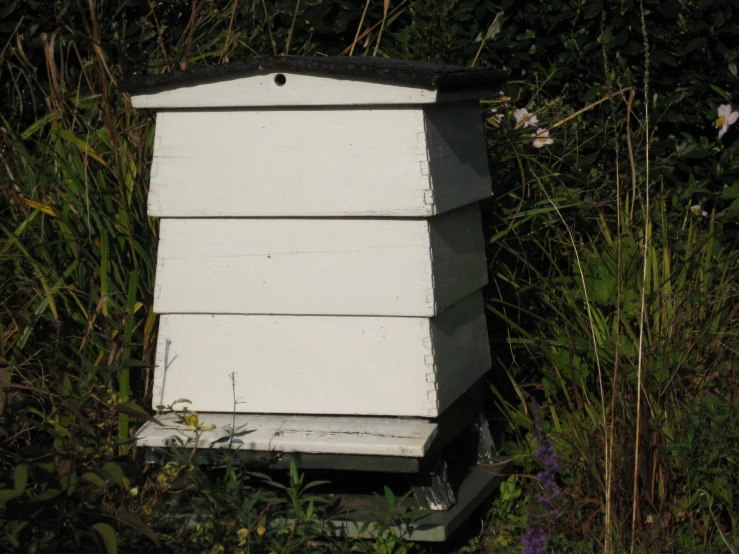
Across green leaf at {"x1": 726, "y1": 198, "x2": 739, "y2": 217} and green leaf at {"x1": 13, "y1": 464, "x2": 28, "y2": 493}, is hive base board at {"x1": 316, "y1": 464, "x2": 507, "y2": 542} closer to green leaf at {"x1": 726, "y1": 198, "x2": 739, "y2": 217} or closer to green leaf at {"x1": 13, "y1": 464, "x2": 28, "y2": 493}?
green leaf at {"x1": 13, "y1": 464, "x2": 28, "y2": 493}

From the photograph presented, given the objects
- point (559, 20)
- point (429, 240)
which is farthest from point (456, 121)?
point (559, 20)

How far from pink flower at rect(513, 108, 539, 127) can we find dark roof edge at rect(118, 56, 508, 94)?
0.95 metres

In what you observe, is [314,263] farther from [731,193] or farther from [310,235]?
[731,193]

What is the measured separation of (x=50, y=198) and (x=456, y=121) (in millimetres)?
1453

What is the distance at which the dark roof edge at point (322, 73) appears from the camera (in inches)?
94.3

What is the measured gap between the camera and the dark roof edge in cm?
239

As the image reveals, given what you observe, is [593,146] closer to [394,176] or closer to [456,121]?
[456,121]

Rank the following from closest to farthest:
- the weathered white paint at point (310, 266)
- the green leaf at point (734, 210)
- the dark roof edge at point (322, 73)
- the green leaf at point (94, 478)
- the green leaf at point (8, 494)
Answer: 1. the green leaf at point (8, 494)
2. the green leaf at point (94, 478)
3. the dark roof edge at point (322, 73)
4. the weathered white paint at point (310, 266)
5. the green leaf at point (734, 210)

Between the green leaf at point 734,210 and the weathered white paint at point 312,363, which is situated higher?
the green leaf at point 734,210

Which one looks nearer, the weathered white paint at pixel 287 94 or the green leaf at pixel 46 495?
the green leaf at pixel 46 495

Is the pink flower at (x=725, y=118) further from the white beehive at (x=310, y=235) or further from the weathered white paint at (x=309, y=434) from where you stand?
the weathered white paint at (x=309, y=434)

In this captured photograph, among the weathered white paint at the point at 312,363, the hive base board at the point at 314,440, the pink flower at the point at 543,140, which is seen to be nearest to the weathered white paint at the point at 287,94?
the weathered white paint at the point at 312,363

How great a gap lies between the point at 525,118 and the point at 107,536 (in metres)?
2.41

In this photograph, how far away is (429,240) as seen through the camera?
2.48 m
